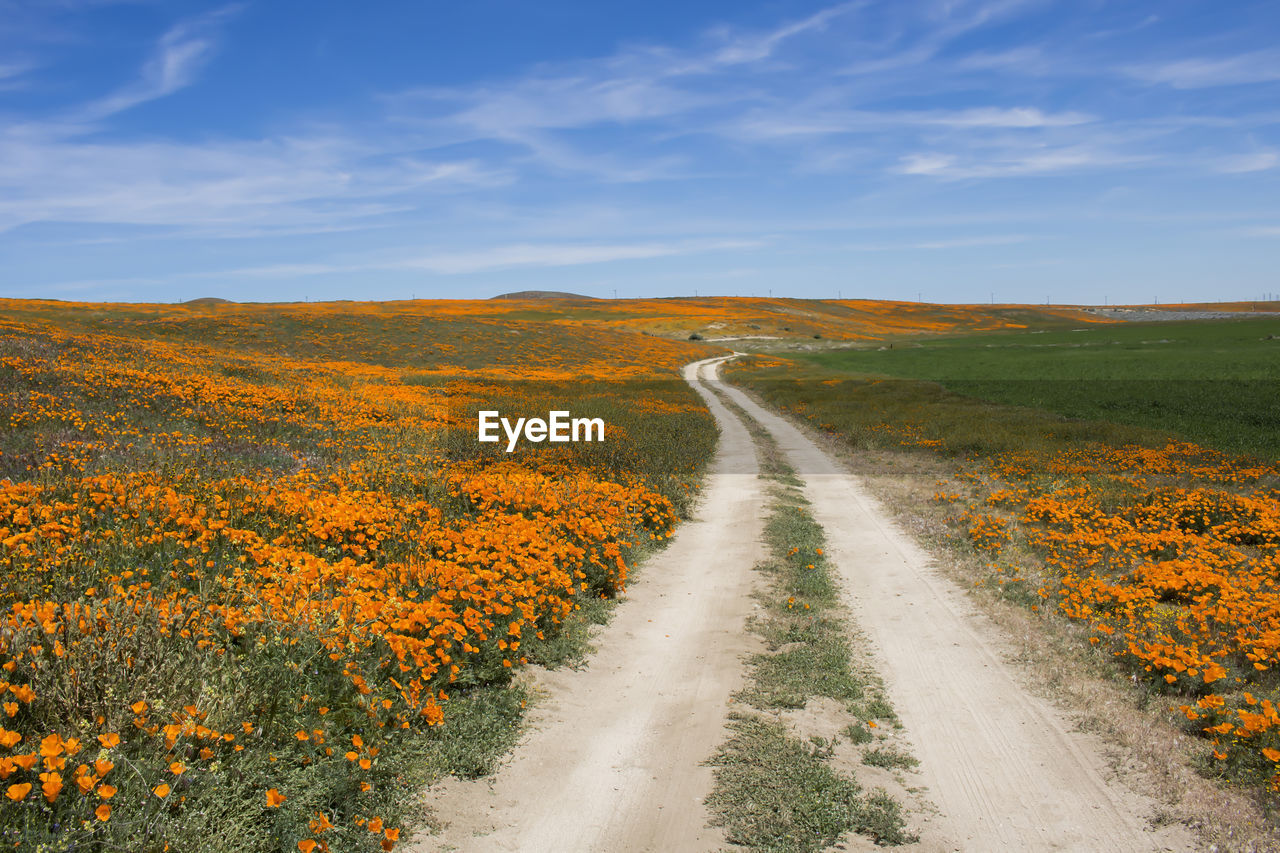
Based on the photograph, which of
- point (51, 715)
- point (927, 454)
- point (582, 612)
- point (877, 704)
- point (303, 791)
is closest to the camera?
point (51, 715)

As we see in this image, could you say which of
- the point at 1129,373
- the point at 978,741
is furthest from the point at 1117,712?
the point at 1129,373

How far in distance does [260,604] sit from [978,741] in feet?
20.4

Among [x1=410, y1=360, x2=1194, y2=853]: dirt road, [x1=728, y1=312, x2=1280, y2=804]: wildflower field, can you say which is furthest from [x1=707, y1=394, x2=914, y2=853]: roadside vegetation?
[x1=728, y1=312, x2=1280, y2=804]: wildflower field

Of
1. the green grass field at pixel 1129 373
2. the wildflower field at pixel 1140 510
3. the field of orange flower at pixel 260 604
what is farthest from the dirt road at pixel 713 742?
the green grass field at pixel 1129 373

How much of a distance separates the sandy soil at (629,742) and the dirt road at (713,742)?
0.6 inches

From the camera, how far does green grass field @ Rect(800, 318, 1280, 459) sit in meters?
30.0

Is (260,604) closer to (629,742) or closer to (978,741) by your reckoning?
(629,742)

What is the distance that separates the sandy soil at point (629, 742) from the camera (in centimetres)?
488

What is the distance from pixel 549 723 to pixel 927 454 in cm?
2004

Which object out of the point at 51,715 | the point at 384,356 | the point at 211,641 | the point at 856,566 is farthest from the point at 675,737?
the point at 384,356

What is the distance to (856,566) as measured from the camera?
11383 millimetres

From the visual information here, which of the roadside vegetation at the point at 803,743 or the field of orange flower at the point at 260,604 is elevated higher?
the field of orange flower at the point at 260,604

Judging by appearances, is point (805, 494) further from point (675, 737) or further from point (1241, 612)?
point (675, 737)

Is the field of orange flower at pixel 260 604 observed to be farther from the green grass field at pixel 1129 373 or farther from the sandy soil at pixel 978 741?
the green grass field at pixel 1129 373
